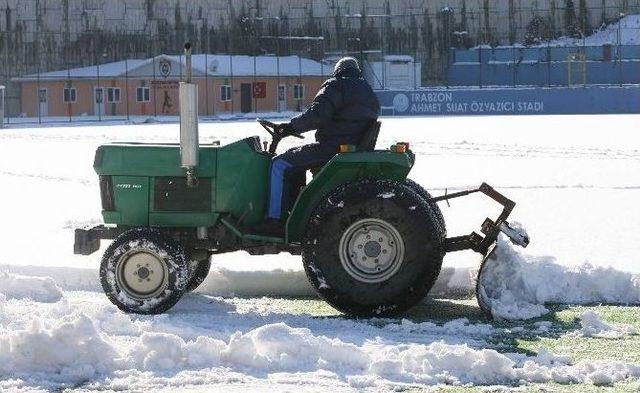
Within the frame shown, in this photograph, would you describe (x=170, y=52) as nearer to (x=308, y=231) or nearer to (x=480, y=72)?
(x=480, y=72)

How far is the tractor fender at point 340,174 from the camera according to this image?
7711 mm

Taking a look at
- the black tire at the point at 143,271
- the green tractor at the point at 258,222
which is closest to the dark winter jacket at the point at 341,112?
the green tractor at the point at 258,222

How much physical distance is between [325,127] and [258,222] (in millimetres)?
748

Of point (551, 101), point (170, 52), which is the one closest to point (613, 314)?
point (551, 101)

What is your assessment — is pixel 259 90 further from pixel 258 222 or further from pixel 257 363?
pixel 257 363

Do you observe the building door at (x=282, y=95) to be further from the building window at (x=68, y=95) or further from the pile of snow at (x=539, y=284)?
the pile of snow at (x=539, y=284)

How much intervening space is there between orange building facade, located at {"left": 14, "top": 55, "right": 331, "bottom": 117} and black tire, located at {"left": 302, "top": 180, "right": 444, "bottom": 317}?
5871 centimetres

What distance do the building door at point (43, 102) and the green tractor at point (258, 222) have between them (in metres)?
61.2

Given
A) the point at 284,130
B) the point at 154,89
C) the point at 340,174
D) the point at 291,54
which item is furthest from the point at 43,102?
the point at 340,174

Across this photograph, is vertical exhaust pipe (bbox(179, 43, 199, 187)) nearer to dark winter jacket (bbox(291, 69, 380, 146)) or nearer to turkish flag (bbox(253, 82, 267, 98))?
dark winter jacket (bbox(291, 69, 380, 146))

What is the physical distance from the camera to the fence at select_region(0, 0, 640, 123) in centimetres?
6775

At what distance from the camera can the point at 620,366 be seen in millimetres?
5938

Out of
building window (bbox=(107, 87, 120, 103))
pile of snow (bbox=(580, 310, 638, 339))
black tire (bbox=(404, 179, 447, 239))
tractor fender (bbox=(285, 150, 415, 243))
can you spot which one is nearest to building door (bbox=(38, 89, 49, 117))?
building window (bbox=(107, 87, 120, 103))

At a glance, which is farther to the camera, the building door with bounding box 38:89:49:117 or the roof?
the building door with bounding box 38:89:49:117
